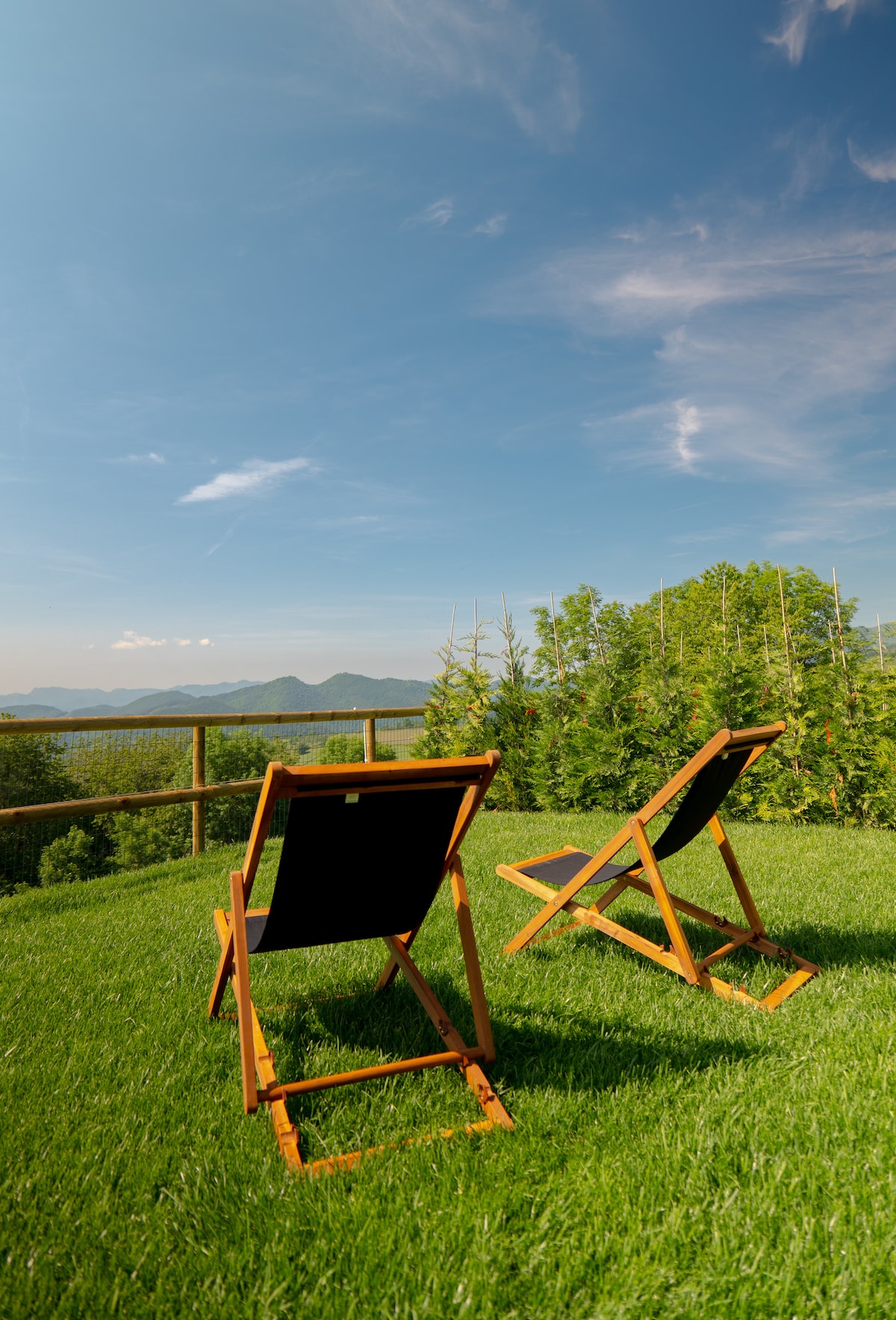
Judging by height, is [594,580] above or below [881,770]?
above

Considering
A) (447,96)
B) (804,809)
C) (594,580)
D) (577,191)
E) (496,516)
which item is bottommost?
(804,809)

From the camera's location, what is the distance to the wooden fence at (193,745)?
4.90m

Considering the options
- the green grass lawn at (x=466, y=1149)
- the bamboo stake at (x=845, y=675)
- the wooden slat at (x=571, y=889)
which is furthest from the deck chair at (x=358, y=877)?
the bamboo stake at (x=845, y=675)

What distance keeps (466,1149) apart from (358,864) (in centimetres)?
87

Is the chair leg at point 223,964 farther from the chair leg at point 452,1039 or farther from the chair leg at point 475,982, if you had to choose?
the chair leg at point 475,982

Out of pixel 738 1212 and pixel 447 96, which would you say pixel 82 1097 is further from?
pixel 447 96

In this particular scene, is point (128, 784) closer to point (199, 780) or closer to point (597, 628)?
point (199, 780)

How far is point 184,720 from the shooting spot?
614 centimetres

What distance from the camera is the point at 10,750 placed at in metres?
8.91

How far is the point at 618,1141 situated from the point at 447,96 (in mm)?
15805

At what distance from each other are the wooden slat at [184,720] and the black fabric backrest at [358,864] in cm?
341

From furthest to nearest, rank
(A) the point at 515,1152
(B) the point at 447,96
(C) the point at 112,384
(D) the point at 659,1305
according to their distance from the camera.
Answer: (C) the point at 112,384, (B) the point at 447,96, (A) the point at 515,1152, (D) the point at 659,1305

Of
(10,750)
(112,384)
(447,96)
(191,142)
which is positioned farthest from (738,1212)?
(112,384)

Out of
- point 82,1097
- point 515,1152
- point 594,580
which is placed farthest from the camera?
point 594,580
